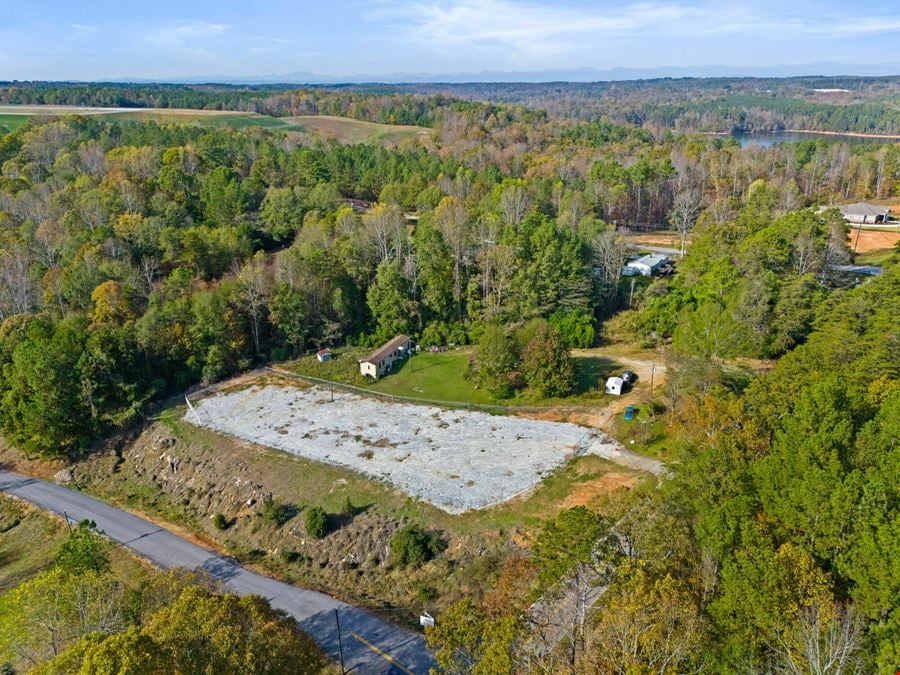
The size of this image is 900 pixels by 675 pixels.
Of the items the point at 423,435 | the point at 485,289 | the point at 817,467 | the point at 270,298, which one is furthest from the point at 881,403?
the point at 270,298

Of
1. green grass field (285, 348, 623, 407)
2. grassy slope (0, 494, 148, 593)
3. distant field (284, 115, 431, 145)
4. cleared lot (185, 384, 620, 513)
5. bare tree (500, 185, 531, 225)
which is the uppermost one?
distant field (284, 115, 431, 145)

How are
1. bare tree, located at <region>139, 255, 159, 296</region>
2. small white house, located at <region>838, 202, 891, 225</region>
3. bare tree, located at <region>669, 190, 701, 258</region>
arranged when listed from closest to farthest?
1. bare tree, located at <region>139, 255, 159, 296</region>
2. bare tree, located at <region>669, 190, 701, 258</region>
3. small white house, located at <region>838, 202, 891, 225</region>

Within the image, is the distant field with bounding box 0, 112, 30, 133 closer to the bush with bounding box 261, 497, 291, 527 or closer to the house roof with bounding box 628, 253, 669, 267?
the house roof with bounding box 628, 253, 669, 267

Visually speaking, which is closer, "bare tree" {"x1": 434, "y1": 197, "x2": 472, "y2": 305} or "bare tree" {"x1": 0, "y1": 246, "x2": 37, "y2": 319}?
"bare tree" {"x1": 0, "y1": 246, "x2": 37, "y2": 319}

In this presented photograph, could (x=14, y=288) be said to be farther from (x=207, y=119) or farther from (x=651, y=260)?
(x=207, y=119)

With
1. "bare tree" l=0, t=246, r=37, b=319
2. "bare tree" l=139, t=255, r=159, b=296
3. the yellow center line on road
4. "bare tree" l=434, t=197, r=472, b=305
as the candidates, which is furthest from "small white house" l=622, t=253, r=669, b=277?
"bare tree" l=0, t=246, r=37, b=319

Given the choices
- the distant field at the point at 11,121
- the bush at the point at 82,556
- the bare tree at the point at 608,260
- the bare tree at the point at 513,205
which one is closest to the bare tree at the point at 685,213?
the bare tree at the point at 608,260

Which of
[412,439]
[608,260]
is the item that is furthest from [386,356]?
[608,260]
